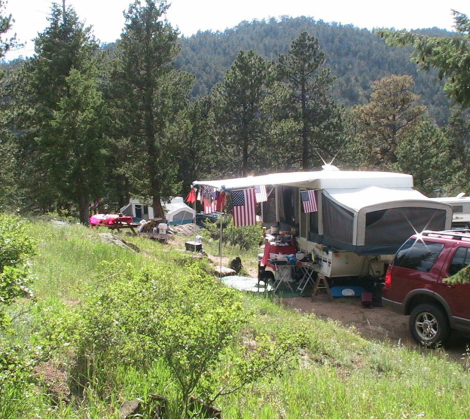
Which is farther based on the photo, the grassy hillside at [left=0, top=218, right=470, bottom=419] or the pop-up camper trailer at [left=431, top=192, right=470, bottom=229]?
the pop-up camper trailer at [left=431, top=192, right=470, bottom=229]

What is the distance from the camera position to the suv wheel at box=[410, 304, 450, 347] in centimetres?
663

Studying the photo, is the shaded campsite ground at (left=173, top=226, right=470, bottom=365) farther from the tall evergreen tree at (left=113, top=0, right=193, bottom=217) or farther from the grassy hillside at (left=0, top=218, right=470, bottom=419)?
the tall evergreen tree at (left=113, top=0, right=193, bottom=217)

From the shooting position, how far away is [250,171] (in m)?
28.5

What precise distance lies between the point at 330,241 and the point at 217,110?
18548mm

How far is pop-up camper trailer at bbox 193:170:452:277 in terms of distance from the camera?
9.08 meters

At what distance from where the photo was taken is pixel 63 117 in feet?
65.9

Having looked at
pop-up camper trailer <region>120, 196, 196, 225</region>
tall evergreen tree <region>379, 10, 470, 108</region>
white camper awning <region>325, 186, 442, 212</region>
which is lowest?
pop-up camper trailer <region>120, 196, 196, 225</region>

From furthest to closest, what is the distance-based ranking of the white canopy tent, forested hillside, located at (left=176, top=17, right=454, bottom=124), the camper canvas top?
forested hillside, located at (left=176, top=17, right=454, bottom=124) < the camper canvas top < the white canopy tent

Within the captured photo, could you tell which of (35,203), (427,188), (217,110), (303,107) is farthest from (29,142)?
(427,188)

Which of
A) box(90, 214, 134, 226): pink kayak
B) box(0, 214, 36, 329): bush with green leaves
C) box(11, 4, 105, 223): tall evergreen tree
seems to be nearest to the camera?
box(0, 214, 36, 329): bush with green leaves

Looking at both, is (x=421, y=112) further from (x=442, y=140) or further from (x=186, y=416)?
(x=186, y=416)

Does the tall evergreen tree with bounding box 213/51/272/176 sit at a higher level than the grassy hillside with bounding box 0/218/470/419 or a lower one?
higher

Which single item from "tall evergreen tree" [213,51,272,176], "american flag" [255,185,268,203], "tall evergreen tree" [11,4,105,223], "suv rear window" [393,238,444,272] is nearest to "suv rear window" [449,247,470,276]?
"suv rear window" [393,238,444,272]

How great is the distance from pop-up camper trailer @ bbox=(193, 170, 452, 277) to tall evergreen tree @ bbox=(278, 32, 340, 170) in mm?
15306
